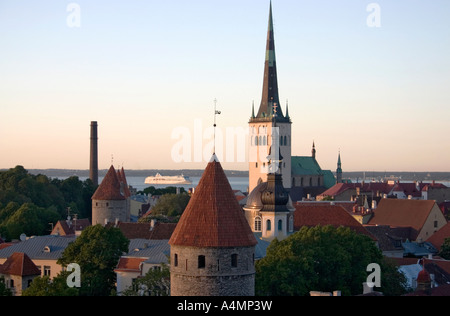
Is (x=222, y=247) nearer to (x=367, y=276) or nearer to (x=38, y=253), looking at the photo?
(x=367, y=276)

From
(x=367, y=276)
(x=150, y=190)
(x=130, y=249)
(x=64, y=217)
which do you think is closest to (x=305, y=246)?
(x=367, y=276)

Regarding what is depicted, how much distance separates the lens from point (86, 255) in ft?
133

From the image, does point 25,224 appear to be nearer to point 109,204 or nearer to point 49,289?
point 109,204

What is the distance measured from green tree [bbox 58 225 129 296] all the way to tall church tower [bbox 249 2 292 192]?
57.0 m

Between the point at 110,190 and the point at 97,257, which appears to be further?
the point at 110,190

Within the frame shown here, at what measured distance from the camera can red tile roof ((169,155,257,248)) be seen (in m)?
25.6

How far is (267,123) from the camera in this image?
330 ft

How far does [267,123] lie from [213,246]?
75.7 metres

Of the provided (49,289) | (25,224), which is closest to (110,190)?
(25,224)

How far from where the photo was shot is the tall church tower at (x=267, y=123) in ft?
328

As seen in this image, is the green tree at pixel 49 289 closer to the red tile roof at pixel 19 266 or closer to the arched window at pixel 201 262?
the arched window at pixel 201 262

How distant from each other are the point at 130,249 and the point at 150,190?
95.9 meters

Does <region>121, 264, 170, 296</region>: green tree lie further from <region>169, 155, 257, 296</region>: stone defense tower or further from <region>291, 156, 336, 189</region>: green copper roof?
<region>291, 156, 336, 189</region>: green copper roof
